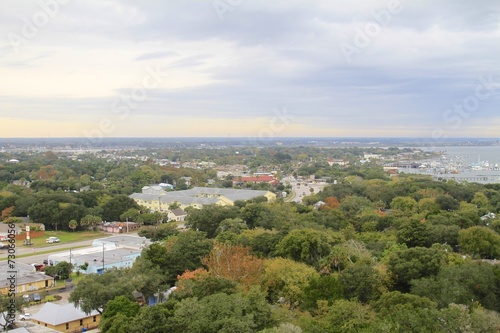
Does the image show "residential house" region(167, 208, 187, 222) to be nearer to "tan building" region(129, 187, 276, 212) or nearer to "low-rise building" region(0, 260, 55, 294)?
"tan building" region(129, 187, 276, 212)

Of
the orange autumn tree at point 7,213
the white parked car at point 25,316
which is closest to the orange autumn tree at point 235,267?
the white parked car at point 25,316

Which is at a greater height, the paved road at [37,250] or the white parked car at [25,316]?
the white parked car at [25,316]

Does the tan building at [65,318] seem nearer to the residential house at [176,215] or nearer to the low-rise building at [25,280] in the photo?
the low-rise building at [25,280]

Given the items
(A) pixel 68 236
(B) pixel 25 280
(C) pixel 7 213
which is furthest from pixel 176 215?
(B) pixel 25 280

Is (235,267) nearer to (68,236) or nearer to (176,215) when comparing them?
(68,236)

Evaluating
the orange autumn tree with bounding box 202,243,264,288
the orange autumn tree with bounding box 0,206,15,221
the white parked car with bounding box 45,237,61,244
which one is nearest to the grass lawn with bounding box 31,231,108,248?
the white parked car with bounding box 45,237,61,244

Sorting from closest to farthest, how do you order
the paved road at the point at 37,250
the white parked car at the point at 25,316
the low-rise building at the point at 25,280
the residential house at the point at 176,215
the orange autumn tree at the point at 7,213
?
the white parked car at the point at 25,316 → the low-rise building at the point at 25,280 → the paved road at the point at 37,250 → the orange autumn tree at the point at 7,213 → the residential house at the point at 176,215

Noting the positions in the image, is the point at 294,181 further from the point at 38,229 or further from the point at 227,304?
the point at 227,304
